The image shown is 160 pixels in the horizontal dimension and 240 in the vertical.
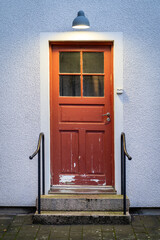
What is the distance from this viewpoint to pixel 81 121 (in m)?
5.14

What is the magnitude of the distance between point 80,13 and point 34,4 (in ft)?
2.63

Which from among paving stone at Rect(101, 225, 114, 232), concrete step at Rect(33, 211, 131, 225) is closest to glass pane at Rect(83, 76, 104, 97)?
concrete step at Rect(33, 211, 131, 225)

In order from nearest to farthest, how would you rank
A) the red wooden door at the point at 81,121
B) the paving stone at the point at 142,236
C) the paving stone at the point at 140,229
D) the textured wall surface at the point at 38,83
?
1. the paving stone at the point at 142,236
2. the paving stone at the point at 140,229
3. the textured wall surface at the point at 38,83
4. the red wooden door at the point at 81,121

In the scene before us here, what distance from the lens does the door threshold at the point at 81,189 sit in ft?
16.3

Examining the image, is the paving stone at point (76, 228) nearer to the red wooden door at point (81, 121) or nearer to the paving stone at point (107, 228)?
the paving stone at point (107, 228)

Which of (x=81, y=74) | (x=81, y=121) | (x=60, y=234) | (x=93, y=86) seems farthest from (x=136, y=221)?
(x=81, y=74)

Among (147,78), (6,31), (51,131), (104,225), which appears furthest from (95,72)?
(104,225)

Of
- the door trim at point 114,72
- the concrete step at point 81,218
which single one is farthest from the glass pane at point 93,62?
the concrete step at point 81,218

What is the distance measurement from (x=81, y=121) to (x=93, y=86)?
55cm

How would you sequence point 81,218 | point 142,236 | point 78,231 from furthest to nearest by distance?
point 81,218, point 78,231, point 142,236

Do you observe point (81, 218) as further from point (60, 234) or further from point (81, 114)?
point (81, 114)

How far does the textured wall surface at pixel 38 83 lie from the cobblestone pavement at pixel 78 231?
1.59 feet

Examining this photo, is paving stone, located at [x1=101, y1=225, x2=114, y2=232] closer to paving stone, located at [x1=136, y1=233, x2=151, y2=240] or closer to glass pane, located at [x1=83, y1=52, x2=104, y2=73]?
paving stone, located at [x1=136, y1=233, x2=151, y2=240]

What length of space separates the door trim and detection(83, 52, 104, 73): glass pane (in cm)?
23
